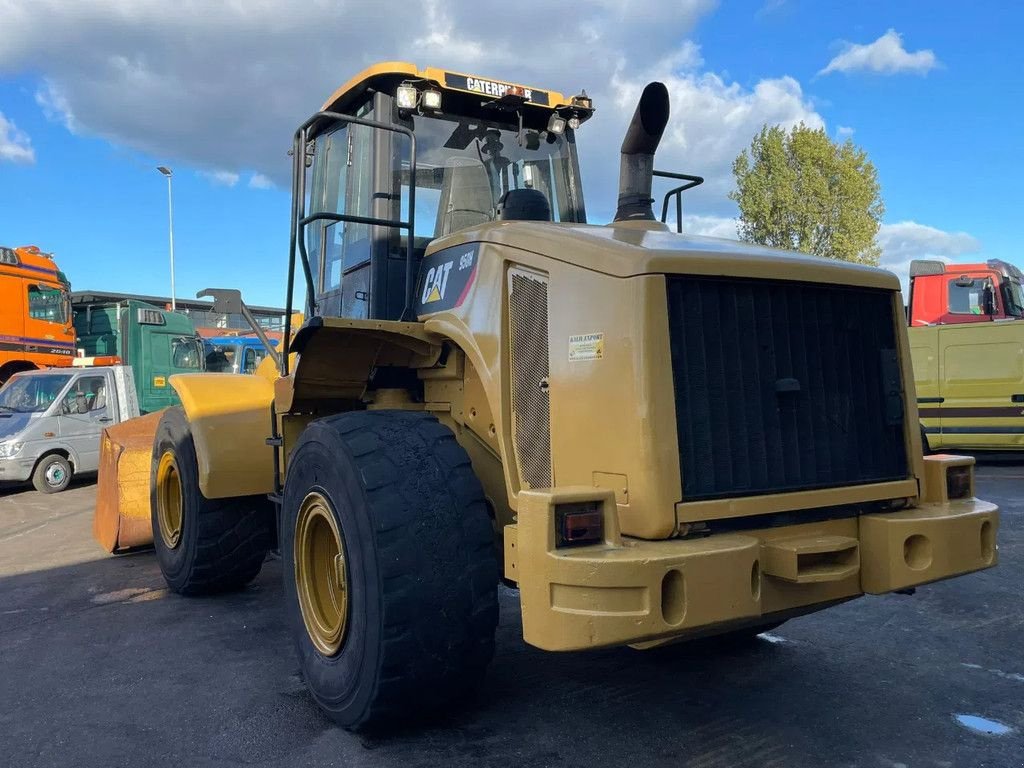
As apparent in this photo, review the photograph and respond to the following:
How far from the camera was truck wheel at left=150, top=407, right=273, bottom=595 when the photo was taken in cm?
538

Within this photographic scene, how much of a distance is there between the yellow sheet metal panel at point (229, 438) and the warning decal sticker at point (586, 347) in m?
2.72

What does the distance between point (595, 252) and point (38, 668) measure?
365 centimetres

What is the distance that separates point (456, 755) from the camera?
10.4 feet

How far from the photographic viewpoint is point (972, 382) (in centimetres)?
1208

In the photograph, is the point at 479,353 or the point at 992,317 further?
the point at 992,317

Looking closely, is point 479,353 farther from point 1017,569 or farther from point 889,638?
point 1017,569

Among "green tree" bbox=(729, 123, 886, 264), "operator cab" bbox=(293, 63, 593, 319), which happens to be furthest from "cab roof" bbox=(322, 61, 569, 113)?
"green tree" bbox=(729, 123, 886, 264)

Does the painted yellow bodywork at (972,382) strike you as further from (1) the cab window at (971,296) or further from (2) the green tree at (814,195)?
(2) the green tree at (814,195)

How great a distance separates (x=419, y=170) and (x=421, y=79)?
468mm

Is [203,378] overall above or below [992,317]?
below

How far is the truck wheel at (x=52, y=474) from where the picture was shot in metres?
11.9

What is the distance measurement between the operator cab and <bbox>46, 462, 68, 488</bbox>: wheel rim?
9013 millimetres

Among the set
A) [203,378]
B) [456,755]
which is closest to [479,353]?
[456,755]

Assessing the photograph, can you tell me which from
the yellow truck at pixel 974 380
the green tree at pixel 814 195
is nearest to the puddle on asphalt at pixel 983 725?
the yellow truck at pixel 974 380
